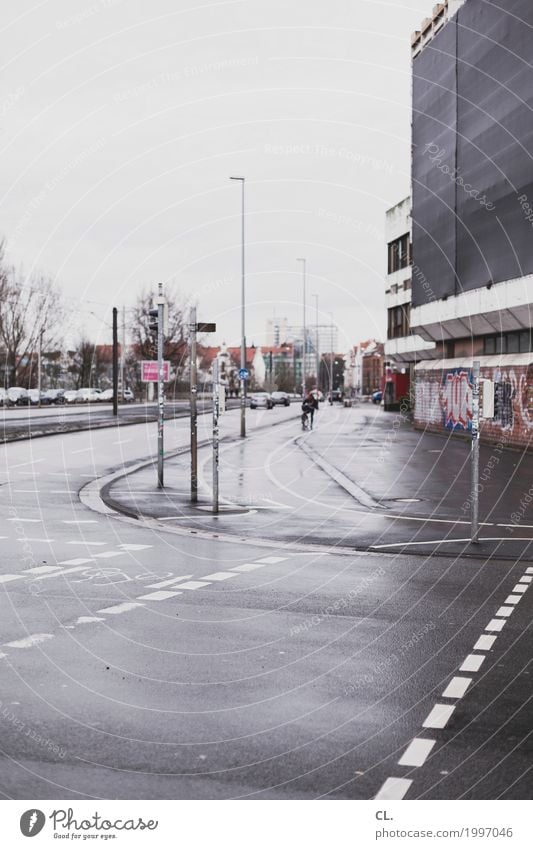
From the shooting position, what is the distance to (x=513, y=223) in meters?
32.8

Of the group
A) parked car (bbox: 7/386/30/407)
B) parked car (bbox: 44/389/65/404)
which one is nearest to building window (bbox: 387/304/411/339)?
parked car (bbox: 7/386/30/407)

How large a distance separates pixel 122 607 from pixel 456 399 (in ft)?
107

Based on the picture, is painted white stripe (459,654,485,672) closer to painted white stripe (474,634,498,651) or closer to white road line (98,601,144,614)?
painted white stripe (474,634,498,651)

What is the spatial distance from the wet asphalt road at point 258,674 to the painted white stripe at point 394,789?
0.06 ft

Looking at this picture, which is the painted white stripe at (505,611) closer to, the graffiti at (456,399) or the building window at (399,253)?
the graffiti at (456,399)

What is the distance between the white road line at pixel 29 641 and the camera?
7.57 meters

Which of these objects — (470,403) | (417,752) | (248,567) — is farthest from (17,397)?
(417,752)

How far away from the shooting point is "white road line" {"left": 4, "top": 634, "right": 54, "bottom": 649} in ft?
24.8

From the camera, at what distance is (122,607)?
9.08 meters

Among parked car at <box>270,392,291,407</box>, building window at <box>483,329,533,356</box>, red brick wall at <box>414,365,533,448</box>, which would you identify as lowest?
parked car at <box>270,392,291,407</box>

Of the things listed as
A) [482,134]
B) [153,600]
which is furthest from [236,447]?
[153,600]

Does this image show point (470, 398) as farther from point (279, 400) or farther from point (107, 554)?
point (279, 400)

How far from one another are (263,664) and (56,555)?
18.3 feet

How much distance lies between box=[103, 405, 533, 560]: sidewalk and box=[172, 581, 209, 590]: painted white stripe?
327cm
